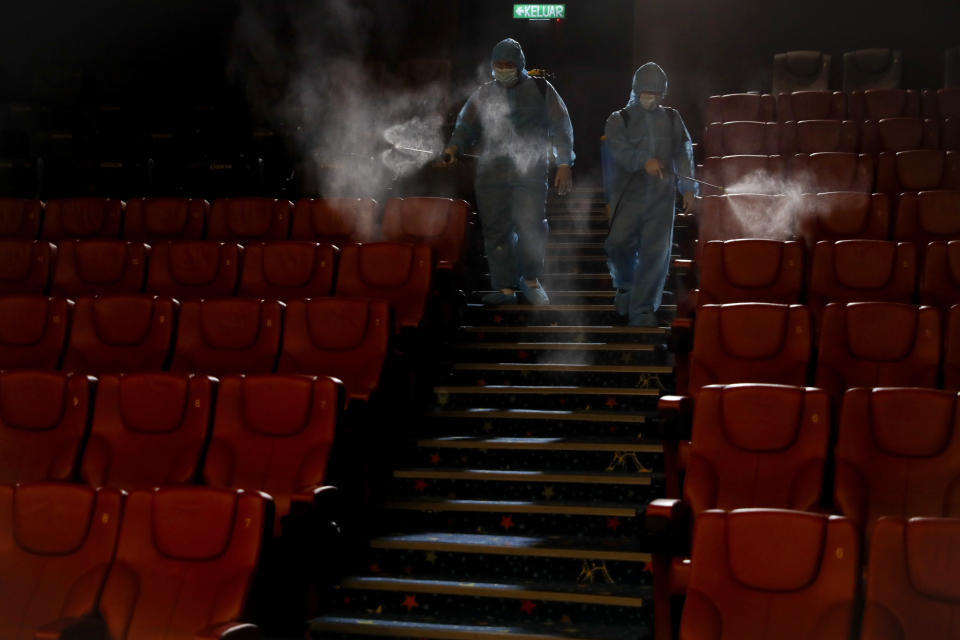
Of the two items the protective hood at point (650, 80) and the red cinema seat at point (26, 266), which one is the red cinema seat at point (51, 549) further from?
the protective hood at point (650, 80)

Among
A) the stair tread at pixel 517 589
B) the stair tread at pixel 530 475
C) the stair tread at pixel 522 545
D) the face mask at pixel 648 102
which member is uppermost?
the face mask at pixel 648 102

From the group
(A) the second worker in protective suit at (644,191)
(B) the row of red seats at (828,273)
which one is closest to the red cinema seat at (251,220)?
(A) the second worker in protective suit at (644,191)

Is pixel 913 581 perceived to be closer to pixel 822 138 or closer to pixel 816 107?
pixel 822 138

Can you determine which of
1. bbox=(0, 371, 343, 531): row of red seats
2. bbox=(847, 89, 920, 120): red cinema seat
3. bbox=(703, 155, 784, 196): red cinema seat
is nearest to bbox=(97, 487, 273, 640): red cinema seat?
bbox=(0, 371, 343, 531): row of red seats

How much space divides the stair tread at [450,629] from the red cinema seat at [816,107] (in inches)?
83.4

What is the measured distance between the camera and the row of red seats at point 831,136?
281 cm

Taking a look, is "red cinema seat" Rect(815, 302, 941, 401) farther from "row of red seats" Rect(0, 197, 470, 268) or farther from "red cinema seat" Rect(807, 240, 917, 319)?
"row of red seats" Rect(0, 197, 470, 268)

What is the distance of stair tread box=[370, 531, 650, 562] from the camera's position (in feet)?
5.15

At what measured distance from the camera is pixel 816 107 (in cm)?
309

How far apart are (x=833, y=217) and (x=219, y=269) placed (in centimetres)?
138

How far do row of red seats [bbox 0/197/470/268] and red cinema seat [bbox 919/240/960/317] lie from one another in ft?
3.24

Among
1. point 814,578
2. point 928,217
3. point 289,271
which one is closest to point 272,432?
point 289,271

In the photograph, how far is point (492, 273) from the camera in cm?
239

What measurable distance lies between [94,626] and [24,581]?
0.59ft
